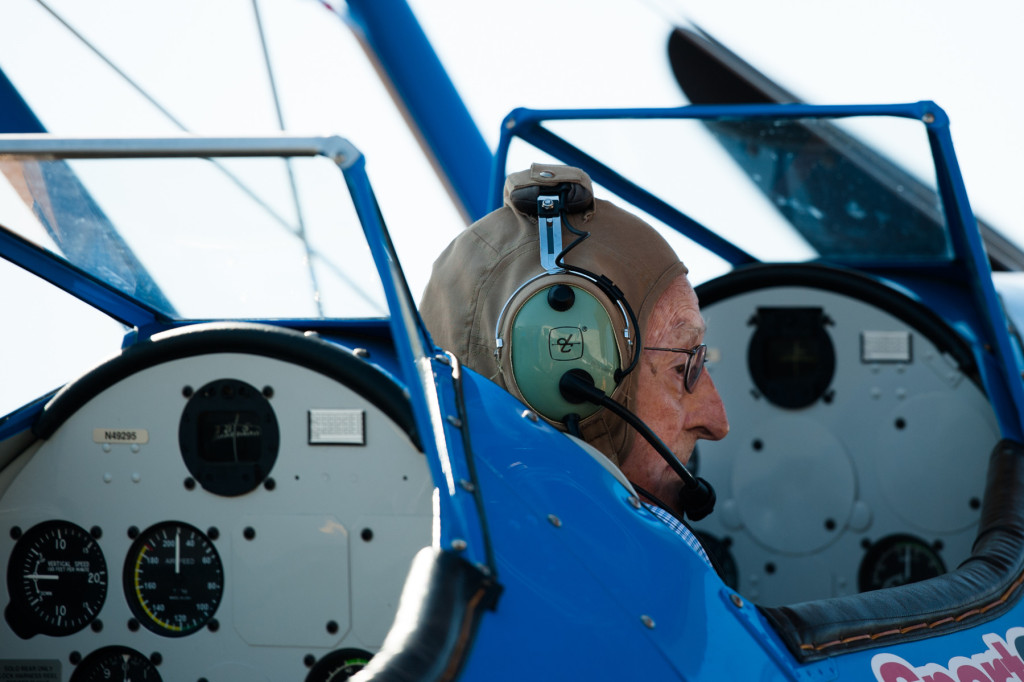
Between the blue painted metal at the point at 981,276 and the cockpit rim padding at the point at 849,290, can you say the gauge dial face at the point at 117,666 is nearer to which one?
the cockpit rim padding at the point at 849,290

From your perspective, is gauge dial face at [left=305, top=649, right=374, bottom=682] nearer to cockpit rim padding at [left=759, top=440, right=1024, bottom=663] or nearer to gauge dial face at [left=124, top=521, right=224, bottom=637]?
gauge dial face at [left=124, top=521, right=224, bottom=637]

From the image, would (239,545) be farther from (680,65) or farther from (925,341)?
(680,65)

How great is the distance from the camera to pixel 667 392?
4.46 feet

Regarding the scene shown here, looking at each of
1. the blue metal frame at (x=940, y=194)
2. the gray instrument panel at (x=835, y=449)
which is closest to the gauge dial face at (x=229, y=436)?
the blue metal frame at (x=940, y=194)

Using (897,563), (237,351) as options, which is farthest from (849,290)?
(237,351)

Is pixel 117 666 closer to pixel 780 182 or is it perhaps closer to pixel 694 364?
pixel 694 364

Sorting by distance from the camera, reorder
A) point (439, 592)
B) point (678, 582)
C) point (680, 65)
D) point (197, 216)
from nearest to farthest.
Result: point (439, 592), point (678, 582), point (197, 216), point (680, 65)

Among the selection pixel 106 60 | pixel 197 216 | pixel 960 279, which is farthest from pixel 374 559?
pixel 106 60

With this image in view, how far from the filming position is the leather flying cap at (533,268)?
1.25m

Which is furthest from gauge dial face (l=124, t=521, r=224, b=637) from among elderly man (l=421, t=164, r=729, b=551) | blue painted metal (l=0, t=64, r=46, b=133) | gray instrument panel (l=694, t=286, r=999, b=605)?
blue painted metal (l=0, t=64, r=46, b=133)

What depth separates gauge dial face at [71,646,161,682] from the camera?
1.53 m

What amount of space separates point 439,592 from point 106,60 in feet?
14.1

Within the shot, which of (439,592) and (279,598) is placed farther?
(279,598)

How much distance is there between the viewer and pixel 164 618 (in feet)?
4.99
